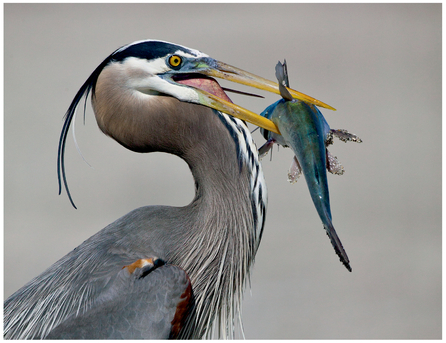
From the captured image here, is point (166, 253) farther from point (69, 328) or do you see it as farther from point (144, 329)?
point (69, 328)

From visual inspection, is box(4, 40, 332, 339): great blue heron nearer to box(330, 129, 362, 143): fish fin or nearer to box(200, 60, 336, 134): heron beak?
box(200, 60, 336, 134): heron beak

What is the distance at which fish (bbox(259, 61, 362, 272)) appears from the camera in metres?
1.28

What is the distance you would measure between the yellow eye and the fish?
0.32 metres

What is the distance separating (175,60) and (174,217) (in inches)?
20.9

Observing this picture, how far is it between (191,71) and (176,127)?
19cm

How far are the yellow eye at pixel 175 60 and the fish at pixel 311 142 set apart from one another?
32 centimetres

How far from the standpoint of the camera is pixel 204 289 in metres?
1.44

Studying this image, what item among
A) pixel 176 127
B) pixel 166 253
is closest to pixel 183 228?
pixel 166 253

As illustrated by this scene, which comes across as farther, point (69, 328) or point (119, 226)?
point (119, 226)

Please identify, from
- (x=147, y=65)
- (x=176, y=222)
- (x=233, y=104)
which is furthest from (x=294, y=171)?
(x=147, y=65)

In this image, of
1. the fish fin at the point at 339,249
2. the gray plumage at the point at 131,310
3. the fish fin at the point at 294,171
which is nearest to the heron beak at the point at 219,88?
the fish fin at the point at 294,171

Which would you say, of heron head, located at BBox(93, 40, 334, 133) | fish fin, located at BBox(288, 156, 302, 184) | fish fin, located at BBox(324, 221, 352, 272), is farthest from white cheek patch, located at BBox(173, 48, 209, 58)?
fish fin, located at BBox(324, 221, 352, 272)

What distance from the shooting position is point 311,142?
4.26 ft

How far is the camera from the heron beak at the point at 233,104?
4.54 feet
